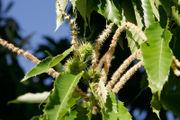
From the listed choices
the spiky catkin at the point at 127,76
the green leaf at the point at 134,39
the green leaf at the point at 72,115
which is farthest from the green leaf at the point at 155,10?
the green leaf at the point at 72,115

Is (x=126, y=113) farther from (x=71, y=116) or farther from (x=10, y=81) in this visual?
(x=10, y=81)

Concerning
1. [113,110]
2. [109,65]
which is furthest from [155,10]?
[113,110]

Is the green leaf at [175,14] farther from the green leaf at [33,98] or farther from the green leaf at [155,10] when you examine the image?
the green leaf at [33,98]

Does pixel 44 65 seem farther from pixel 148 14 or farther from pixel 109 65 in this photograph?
pixel 148 14

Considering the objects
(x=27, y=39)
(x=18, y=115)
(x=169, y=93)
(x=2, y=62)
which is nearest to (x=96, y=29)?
(x=169, y=93)

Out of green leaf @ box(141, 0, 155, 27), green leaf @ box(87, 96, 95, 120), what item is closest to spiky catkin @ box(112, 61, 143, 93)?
green leaf @ box(87, 96, 95, 120)

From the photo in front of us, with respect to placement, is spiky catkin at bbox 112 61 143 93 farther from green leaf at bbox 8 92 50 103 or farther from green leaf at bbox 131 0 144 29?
green leaf at bbox 8 92 50 103
